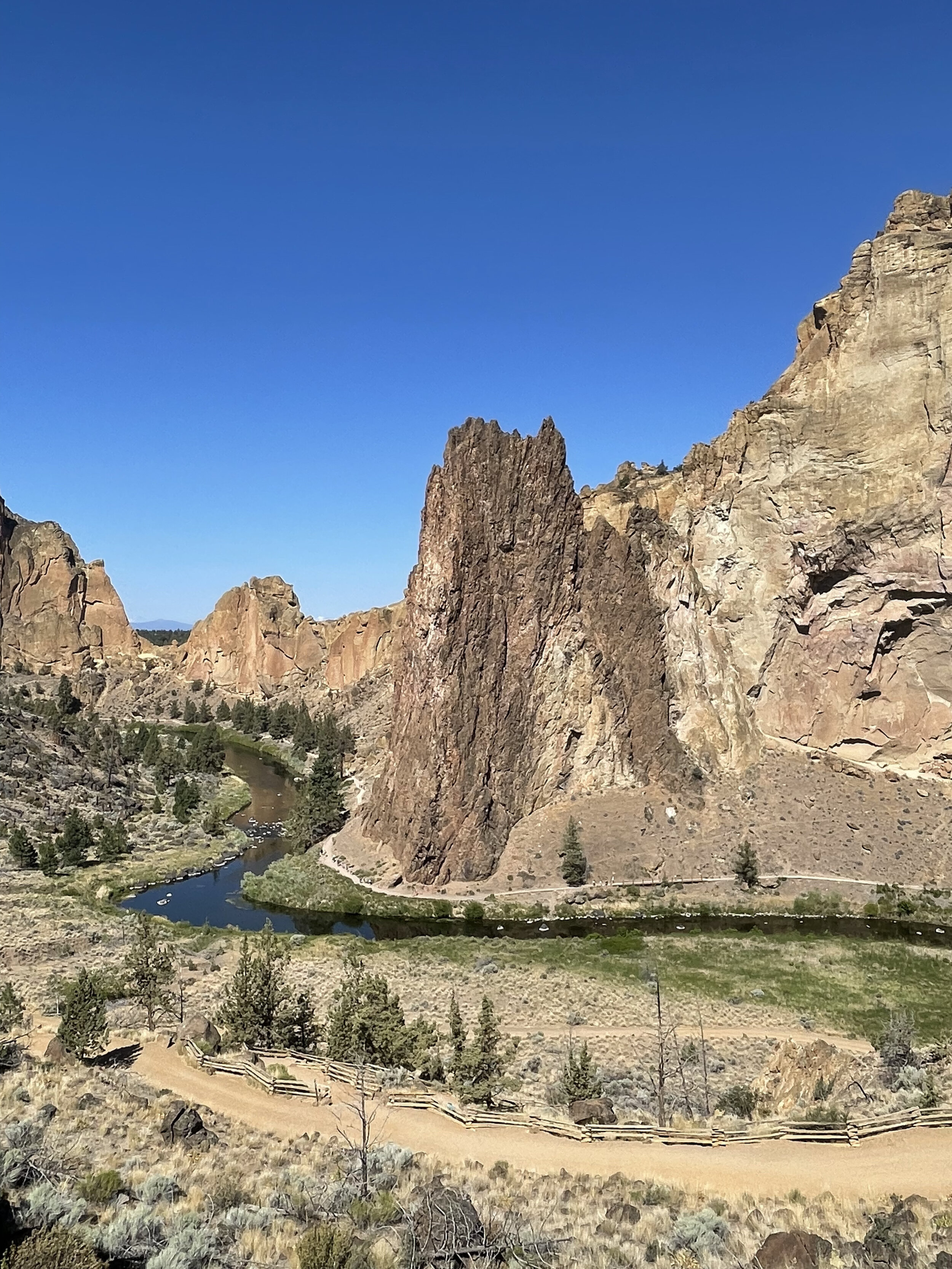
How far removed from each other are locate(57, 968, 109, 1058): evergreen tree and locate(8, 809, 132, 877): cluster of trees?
3307cm

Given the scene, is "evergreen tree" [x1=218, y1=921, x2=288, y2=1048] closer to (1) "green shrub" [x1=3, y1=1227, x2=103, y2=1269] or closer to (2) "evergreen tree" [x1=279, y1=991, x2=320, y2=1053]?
(2) "evergreen tree" [x1=279, y1=991, x2=320, y2=1053]

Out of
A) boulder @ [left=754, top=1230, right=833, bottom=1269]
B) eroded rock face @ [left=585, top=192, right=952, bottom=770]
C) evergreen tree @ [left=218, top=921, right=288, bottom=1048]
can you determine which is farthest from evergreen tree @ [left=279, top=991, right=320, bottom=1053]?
eroded rock face @ [left=585, top=192, right=952, bottom=770]

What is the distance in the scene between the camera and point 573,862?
48562 millimetres

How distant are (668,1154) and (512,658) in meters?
41.3

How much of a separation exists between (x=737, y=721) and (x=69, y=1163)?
52137 mm

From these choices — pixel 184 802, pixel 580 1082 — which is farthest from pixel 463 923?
pixel 184 802

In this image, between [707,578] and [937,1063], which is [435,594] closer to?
[707,578]

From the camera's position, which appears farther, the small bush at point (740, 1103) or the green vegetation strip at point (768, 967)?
the green vegetation strip at point (768, 967)

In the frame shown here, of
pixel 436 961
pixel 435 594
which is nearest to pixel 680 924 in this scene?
pixel 436 961

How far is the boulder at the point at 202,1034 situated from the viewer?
2220cm

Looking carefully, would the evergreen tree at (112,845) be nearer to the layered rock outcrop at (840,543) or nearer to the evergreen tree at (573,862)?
the evergreen tree at (573,862)

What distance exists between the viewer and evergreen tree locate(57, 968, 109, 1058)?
20.5 meters

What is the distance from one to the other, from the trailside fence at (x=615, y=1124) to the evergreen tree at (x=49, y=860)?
3605 centimetres

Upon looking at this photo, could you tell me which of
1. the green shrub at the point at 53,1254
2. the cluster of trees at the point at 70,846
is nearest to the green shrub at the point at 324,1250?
the green shrub at the point at 53,1254
